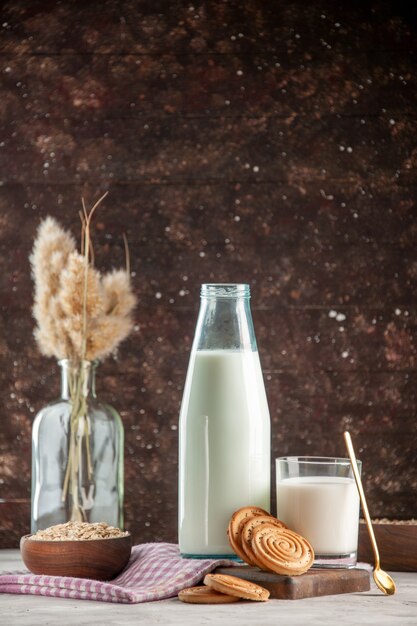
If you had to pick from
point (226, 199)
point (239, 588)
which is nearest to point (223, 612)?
point (239, 588)

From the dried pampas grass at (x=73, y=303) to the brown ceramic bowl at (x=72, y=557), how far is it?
340mm

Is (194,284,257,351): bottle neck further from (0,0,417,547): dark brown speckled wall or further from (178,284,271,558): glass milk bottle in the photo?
(0,0,417,547): dark brown speckled wall

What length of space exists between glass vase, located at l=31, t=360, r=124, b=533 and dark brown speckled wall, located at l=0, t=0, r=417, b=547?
22 centimetres

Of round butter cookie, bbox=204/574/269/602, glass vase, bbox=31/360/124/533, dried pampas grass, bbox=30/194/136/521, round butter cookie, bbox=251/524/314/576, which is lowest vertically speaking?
glass vase, bbox=31/360/124/533

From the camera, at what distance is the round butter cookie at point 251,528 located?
112cm

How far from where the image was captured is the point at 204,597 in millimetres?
1096

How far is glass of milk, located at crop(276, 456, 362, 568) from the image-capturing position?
1.18m

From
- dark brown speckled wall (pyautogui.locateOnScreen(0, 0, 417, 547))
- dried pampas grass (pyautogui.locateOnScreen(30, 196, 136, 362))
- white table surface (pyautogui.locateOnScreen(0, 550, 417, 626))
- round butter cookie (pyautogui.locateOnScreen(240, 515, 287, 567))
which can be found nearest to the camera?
white table surface (pyautogui.locateOnScreen(0, 550, 417, 626))

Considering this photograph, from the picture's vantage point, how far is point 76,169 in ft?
5.59

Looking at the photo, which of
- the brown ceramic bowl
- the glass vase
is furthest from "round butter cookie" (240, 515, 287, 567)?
the glass vase

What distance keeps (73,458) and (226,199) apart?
0.55 metres

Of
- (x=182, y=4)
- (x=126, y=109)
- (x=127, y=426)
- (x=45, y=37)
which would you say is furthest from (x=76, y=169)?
(x=127, y=426)

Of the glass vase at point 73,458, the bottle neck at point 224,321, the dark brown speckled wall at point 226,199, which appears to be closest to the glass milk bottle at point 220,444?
the bottle neck at point 224,321

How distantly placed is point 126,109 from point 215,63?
180mm
